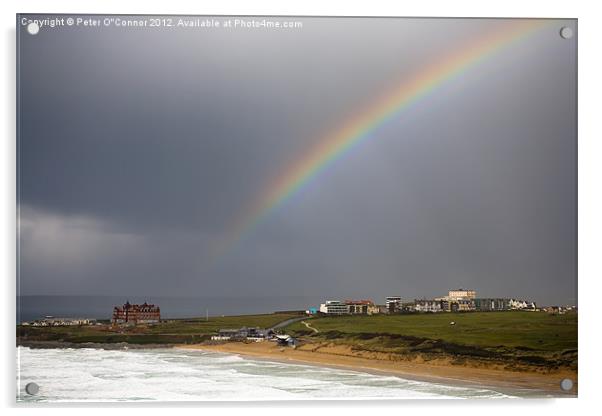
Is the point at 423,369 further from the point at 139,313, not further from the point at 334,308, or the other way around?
the point at 139,313

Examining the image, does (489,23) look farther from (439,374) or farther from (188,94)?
(439,374)

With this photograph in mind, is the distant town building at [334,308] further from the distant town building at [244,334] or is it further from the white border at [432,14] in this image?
the white border at [432,14]

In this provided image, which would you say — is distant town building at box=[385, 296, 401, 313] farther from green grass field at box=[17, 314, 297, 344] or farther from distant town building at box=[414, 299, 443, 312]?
green grass field at box=[17, 314, 297, 344]

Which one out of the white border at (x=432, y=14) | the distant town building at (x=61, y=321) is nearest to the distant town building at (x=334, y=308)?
the white border at (x=432, y=14)

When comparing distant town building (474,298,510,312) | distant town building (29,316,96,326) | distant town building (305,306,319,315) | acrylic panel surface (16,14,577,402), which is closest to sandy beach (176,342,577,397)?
acrylic panel surface (16,14,577,402)

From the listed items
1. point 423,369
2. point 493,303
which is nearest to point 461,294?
point 493,303

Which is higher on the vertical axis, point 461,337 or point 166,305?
point 166,305
